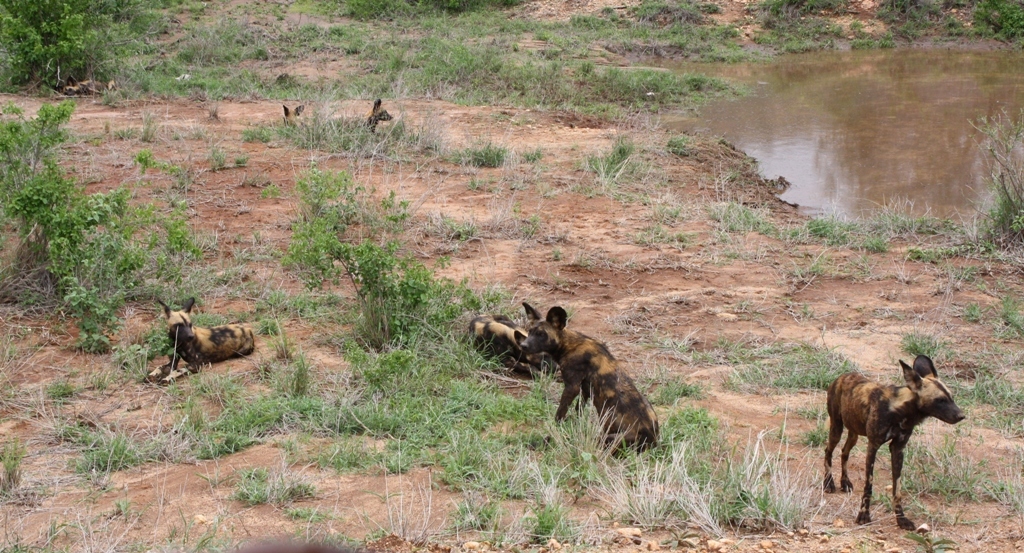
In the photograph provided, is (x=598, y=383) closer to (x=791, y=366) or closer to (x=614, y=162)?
(x=791, y=366)

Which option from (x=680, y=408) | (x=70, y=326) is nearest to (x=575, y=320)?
(x=680, y=408)

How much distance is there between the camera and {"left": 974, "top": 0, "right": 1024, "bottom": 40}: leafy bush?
74.7 ft

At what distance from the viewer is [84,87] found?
50.8 ft

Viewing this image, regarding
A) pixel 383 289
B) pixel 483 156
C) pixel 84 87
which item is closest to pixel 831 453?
pixel 383 289

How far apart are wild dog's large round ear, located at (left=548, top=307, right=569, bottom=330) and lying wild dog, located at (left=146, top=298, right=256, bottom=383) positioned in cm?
239

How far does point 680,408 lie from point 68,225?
15.3 ft

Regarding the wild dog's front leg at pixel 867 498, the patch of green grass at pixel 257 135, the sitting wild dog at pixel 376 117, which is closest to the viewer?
the wild dog's front leg at pixel 867 498

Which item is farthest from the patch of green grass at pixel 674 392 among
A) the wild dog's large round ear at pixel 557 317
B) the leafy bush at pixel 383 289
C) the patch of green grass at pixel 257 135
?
the patch of green grass at pixel 257 135

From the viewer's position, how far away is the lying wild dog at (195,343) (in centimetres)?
664

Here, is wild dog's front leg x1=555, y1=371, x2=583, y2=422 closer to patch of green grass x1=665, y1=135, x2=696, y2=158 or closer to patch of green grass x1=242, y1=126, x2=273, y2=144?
patch of green grass x1=242, y1=126, x2=273, y2=144

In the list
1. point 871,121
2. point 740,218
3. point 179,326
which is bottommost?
point 179,326

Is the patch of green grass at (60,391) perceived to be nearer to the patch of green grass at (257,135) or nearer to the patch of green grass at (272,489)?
the patch of green grass at (272,489)

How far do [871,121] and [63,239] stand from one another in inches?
514

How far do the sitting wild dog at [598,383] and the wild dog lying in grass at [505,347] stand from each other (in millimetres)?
953
